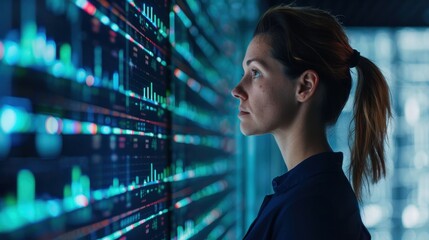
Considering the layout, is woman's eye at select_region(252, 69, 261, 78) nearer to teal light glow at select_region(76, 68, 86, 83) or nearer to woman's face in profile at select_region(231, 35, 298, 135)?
woman's face in profile at select_region(231, 35, 298, 135)

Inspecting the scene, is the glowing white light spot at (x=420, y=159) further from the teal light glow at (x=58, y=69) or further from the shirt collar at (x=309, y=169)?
the teal light glow at (x=58, y=69)

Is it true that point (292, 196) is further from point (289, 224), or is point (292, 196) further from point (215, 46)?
point (215, 46)

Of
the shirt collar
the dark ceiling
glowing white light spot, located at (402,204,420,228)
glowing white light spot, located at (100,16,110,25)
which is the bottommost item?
glowing white light spot, located at (402,204,420,228)

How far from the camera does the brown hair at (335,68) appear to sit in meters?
1.27

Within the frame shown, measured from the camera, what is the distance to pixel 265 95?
1284 mm

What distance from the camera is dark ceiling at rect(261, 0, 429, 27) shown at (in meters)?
4.43

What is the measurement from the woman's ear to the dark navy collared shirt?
A: 13 cm

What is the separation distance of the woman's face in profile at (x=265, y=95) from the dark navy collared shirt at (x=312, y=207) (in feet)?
0.38

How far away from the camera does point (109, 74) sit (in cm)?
80

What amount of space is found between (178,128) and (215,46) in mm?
1054

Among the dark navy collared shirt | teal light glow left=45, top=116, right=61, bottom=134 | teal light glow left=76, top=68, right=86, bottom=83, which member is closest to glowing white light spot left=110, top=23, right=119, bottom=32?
teal light glow left=76, top=68, right=86, bottom=83

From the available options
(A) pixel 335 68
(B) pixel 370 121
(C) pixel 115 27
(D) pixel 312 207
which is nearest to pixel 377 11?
(B) pixel 370 121

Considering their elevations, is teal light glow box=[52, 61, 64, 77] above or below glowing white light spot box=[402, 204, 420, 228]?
above

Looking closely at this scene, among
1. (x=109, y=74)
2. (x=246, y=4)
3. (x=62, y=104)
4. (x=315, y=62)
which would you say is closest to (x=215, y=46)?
(x=246, y=4)
